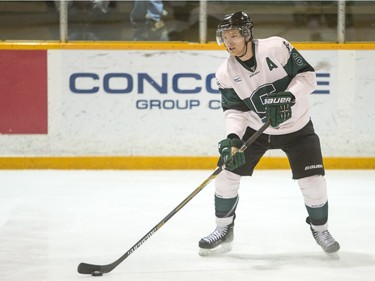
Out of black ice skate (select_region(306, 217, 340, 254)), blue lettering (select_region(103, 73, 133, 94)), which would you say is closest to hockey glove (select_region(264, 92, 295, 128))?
black ice skate (select_region(306, 217, 340, 254))

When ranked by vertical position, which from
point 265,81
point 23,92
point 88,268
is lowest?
point 88,268

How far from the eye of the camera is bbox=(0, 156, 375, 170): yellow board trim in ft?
20.0

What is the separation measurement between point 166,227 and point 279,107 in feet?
3.57

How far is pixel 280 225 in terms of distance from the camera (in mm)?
4121

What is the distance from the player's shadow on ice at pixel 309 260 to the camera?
3266mm

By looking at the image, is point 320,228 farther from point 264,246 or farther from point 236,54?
point 236,54

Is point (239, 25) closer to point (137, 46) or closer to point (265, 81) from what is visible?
point (265, 81)

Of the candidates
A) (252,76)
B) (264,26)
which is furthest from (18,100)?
(252,76)

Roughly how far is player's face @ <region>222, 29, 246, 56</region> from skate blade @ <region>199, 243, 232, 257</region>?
84 centimetres

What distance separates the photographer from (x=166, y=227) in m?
4.05

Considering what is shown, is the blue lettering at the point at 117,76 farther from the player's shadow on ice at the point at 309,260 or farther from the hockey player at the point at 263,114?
the player's shadow on ice at the point at 309,260

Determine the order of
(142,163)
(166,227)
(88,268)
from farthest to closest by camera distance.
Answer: (142,163), (166,227), (88,268)

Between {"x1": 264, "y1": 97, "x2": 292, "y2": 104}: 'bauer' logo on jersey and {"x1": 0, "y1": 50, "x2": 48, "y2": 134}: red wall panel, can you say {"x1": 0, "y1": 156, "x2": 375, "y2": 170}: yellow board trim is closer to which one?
{"x1": 0, "y1": 50, "x2": 48, "y2": 134}: red wall panel

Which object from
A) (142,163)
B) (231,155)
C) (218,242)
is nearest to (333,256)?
(218,242)
